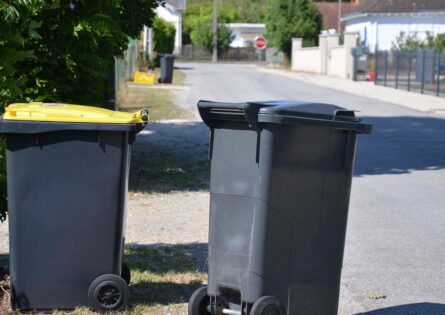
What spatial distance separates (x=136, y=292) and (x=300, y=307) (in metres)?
1.54

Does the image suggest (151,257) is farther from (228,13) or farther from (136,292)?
(228,13)

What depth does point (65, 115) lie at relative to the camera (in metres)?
5.38

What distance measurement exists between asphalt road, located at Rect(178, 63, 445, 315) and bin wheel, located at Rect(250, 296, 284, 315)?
3.85 ft

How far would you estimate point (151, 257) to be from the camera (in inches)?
283

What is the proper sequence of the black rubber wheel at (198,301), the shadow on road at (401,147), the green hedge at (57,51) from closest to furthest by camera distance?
the black rubber wheel at (198,301) → the green hedge at (57,51) → the shadow on road at (401,147)

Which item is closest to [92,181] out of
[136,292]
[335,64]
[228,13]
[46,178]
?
[46,178]

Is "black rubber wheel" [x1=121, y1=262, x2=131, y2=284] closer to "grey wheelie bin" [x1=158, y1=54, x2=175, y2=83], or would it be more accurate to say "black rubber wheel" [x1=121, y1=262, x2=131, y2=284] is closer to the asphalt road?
the asphalt road

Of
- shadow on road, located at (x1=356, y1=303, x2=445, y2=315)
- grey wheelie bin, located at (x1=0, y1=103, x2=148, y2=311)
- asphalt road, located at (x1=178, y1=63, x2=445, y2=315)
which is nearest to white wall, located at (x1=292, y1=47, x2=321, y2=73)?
asphalt road, located at (x1=178, y1=63, x2=445, y2=315)

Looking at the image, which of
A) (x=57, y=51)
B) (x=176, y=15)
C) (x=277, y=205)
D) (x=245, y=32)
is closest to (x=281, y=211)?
(x=277, y=205)

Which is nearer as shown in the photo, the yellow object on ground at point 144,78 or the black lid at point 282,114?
the black lid at point 282,114

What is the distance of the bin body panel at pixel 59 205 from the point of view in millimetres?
5352

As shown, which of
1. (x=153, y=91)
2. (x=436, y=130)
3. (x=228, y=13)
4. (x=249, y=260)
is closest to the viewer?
(x=249, y=260)

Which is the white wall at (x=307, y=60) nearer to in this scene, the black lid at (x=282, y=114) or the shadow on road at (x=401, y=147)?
the shadow on road at (x=401, y=147)

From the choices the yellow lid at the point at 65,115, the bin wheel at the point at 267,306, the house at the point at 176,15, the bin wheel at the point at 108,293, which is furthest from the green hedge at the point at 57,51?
the house at the point at 176,15
